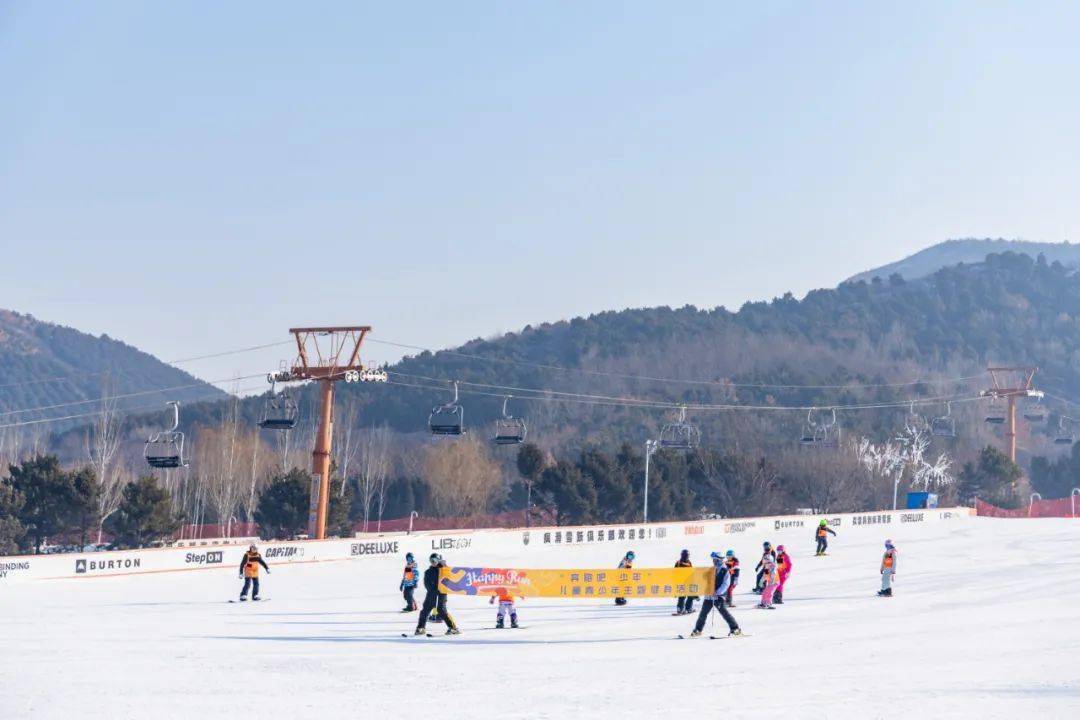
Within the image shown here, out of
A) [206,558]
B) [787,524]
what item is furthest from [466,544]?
[787,524]

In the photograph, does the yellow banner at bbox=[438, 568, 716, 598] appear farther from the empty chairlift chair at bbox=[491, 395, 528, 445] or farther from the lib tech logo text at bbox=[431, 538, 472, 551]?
the empty chairlift chair at bbox=[491, 395, 528, 445]

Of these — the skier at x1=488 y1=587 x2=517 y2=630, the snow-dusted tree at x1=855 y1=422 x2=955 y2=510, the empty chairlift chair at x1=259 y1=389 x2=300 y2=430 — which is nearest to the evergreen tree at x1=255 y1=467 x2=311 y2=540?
the empty chairlift chair at x1=259 y1=389 x2=300 y2=430

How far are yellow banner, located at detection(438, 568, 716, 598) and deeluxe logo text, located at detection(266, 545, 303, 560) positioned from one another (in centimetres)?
1800

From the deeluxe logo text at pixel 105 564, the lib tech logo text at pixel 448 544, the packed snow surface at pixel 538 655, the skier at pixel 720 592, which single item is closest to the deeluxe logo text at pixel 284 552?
the deeluxe logo text at pixel 105 564

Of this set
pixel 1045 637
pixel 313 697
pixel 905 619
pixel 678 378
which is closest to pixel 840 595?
pixel 905 619

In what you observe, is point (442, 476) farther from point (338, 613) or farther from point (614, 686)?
point (614, 686)

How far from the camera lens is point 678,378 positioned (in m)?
200

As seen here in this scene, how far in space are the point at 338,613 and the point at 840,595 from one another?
13098mm

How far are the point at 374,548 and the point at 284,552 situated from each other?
4.57 metres

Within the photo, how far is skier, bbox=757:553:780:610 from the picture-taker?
96.3ft

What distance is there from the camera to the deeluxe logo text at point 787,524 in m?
61.2

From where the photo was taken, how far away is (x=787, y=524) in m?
61.6

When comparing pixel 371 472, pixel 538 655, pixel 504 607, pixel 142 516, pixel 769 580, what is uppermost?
pixel 371 472

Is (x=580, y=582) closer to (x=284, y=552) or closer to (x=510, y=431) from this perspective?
(x=284, y=552)
